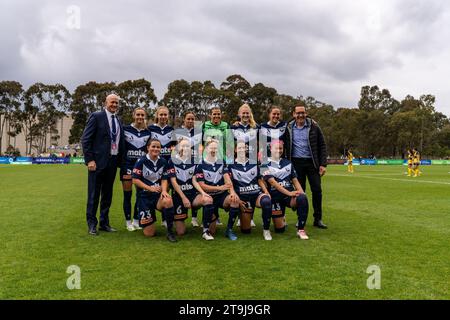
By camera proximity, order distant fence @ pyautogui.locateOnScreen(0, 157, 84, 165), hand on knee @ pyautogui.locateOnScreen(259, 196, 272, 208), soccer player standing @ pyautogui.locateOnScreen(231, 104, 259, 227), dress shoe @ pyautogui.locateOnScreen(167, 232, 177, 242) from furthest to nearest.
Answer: distant fence @ pyautogui.locateOnScreen(0, 157, 84, 165) < soccer player standing @ pyautogui.locateOnScreen(231, 104, 259, 227) < hand on knee @ pyautogui.locateOnScreen(259, 196, 272, 208) < dress shoe @ pyautogui.locateOnScreen(167, 232, 177, 242)

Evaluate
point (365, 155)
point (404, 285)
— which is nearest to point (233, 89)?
point (365, 155)

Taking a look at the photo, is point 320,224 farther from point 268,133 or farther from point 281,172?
point 268,133

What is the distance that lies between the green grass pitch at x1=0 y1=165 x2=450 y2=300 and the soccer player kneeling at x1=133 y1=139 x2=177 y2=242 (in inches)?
13.1

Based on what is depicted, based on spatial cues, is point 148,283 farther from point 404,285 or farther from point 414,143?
point 414,143

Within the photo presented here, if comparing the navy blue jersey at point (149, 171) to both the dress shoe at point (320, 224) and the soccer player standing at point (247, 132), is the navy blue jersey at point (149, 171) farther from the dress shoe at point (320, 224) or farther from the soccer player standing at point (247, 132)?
the dress shoe at point (320, 224)

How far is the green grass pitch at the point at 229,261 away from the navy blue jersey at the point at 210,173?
2.97ft

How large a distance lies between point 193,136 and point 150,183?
56.2 inches

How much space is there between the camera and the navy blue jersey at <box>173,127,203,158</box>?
741cm

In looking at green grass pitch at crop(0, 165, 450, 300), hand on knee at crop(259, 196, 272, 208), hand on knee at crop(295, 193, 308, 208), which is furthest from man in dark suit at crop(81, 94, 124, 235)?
hand on knee at crop(295, 193, 308, 208)

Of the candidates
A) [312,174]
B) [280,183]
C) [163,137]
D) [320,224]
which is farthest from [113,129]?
[320,224]

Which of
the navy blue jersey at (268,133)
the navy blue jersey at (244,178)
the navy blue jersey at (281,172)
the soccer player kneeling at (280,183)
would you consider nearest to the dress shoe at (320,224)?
the soccer player kneeling at (280,183)

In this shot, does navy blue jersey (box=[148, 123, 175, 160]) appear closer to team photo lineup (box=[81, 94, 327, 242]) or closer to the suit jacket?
team photo lineup (box=[81, 94, 327, 242])

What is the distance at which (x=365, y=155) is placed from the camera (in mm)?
80938
